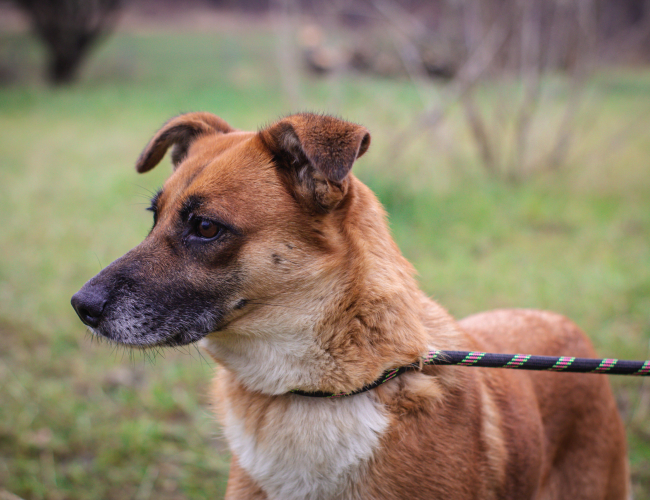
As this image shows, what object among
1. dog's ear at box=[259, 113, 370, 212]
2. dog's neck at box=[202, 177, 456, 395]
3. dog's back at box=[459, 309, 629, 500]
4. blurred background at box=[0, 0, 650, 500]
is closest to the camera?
dog's ear at box=[259, 113, 370, 212]

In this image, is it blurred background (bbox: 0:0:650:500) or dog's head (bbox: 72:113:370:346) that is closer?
dog's head (bbox: 72:113:370:346)

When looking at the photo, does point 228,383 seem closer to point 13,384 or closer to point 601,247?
point 13,384

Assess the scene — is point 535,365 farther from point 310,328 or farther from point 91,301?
point 91,301

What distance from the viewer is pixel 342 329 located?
186 cm

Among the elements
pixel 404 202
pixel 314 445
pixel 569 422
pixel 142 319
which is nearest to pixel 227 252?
pixel 142 319

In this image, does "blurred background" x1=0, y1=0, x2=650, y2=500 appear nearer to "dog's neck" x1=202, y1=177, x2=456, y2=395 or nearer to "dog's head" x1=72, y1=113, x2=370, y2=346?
"dog's head" x1=72, y1=113, x2=370, y2=346

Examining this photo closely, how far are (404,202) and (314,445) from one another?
15.7 ft

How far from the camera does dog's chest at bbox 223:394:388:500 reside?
1790 millimetres

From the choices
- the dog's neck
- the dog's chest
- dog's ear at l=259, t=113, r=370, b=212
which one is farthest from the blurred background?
dog's ear at l=259, t=113, r=370, b=212

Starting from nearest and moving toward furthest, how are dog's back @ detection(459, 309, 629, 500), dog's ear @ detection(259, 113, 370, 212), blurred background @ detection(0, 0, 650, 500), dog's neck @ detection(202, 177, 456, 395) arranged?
dog's ear @ detection(259, 113, 370, 212) < dog's neck @ detection(202, 177, 456, 395) < dog's back @ detection(459, 309, 629, 500) < blurred background @ detection(0, 0, 650, 500)

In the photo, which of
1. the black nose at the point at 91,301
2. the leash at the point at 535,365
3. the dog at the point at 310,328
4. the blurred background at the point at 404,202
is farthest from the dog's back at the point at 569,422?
the black nose at the point at 91,301

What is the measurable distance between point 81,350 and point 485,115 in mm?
7781

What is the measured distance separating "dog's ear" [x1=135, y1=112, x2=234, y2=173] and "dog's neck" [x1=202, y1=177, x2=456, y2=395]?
914mm

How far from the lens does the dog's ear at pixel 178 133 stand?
2408 mm
